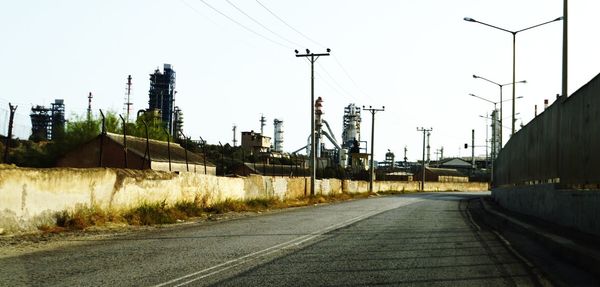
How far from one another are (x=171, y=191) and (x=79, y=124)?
41198mm

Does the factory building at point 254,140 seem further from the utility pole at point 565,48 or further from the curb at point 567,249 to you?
the curb at point 567,249

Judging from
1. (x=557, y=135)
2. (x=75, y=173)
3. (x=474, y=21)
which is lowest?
(x=75, y=173)

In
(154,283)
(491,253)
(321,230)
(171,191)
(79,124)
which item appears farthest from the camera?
(79,124)

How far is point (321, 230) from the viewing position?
61.0 feet

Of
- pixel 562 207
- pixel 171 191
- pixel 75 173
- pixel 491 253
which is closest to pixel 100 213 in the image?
pixel 75 173

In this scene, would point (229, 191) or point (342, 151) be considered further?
point (342, 151)

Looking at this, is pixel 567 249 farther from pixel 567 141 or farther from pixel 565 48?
pixel 565 48

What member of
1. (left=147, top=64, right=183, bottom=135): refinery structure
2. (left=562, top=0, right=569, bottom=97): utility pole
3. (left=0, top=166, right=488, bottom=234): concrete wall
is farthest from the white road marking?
(left=147, top=64, right=183, bottom=135): refinery structure

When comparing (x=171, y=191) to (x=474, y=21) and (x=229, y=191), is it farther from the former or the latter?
(x=474, y=21)

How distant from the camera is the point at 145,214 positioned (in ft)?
75.2

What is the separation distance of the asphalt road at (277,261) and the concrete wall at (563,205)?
6.17ft

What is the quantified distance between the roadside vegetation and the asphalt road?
2.69 meters

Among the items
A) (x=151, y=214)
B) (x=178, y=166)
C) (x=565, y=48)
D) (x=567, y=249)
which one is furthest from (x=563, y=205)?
(x=178, y=166)

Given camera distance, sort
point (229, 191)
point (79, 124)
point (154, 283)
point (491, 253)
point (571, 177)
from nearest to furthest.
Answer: point (154, 283), point (491, 253), point (571, 177), point (229, 191), point (79, 124)
